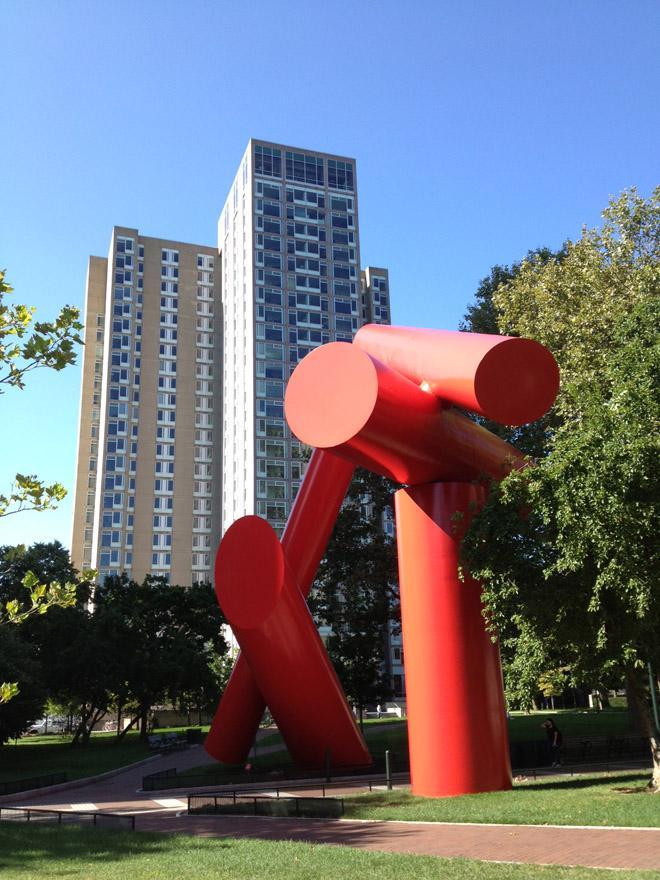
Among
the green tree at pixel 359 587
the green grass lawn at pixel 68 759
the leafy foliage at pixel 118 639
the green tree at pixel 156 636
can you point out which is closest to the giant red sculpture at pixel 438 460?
the green tree at pixel 359 587

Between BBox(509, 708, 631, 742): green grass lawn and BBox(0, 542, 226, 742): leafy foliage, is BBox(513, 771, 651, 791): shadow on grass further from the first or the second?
BBox(0, 542, 226, 742): leafy foliage

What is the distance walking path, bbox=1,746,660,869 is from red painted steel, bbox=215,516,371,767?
2395mm

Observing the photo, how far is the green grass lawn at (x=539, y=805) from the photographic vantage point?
11406 millimetres

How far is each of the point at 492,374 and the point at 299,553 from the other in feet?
31.1

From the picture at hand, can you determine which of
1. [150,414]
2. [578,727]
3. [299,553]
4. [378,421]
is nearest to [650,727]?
[378,421]

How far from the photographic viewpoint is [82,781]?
27.2 meters

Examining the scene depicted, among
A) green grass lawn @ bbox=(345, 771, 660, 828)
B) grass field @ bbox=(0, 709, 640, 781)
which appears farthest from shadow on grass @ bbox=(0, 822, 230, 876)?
grass field @ bbox=(0, 709, 640, 781)

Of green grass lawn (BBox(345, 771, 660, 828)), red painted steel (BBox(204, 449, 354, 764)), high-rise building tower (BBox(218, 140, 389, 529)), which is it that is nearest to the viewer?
green grass lawn (BBox(345, 771, 660, 828))

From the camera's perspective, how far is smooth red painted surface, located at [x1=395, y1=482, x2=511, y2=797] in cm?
1517

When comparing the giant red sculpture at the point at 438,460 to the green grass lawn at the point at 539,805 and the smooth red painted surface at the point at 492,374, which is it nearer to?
the smooth red painted surface at the point at 492,374

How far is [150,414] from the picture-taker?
91.3 m

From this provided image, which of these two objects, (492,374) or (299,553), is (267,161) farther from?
(492,374)

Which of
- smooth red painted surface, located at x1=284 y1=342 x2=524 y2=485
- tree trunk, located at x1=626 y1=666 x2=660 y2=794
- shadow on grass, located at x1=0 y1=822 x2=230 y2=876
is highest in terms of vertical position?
smooth red painted surface, located at x1=284 y1=342 x2=524 y2=485

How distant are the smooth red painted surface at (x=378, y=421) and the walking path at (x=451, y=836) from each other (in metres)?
6.76
